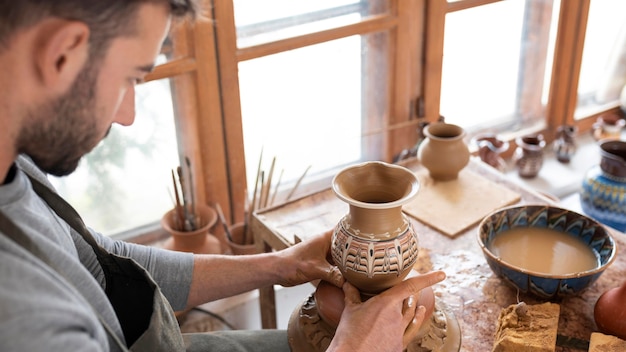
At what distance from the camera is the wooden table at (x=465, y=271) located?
1.59m

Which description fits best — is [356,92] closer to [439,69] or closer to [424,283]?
[439,69]

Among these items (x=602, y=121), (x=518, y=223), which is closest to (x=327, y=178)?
(x=518, y=223)

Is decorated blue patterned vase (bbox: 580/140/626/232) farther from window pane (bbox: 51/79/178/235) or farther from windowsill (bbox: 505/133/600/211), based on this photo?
window pane (bbox: 51/79/178/235)

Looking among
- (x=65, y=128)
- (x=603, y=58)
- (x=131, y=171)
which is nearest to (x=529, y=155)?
(x=603, y=58)

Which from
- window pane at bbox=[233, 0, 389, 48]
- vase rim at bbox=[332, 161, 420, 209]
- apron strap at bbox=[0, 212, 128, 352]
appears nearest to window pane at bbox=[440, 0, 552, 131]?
window pane at bbox=[233, 0, 389, 48]

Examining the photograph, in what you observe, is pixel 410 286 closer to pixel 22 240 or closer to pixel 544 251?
pixel 544 251

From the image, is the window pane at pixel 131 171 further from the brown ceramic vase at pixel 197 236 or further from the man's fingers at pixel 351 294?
the man's fingers at pixel 351 294

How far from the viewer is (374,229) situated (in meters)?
1.43

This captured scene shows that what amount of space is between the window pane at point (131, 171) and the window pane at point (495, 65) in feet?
4.45

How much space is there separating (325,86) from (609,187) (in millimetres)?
1168

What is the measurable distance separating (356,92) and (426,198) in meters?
0.79

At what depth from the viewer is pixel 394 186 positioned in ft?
4.96

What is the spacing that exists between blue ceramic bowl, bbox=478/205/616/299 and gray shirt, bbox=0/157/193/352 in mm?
946

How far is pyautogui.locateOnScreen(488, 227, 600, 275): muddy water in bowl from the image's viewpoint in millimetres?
1706
